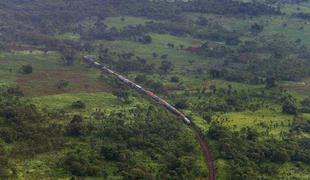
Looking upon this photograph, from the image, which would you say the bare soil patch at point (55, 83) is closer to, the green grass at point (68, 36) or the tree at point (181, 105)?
the tree at point (181, 105)

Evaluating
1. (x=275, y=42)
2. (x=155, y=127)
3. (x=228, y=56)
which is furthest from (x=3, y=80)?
(x=275, y=42)

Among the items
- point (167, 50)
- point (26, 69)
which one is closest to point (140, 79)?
point (26, 69)

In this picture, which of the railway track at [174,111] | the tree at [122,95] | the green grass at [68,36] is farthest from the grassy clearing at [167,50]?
the tree at [122,95]

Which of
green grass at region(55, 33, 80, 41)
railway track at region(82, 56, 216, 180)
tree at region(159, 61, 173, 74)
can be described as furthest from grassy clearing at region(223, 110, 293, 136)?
green grass at region(55, 33, 80, 41)

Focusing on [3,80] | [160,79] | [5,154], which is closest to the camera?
[5,154]

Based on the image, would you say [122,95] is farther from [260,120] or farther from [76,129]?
[260,120]

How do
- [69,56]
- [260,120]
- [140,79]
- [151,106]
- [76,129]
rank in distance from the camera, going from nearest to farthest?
→ 1. [76,129]
2. [260,120]
3. [151,106]
4. [140,79]
5. [69,56]

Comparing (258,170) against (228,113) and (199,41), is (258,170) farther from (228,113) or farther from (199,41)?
(199,41)
